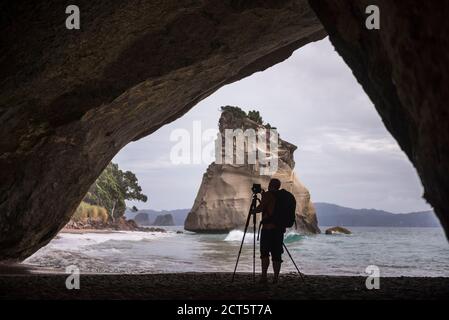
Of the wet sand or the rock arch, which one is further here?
the wet sand

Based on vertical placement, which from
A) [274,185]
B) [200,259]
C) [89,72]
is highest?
[89,72]

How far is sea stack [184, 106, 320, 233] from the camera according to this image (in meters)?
55.5

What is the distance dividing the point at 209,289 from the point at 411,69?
4.60 meters

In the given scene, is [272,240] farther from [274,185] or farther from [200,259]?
[200,259]

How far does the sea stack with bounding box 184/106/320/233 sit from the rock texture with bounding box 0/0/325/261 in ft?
144

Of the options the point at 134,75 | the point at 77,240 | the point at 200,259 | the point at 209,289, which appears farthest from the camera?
the point at 77,240

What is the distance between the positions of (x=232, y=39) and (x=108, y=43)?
2864 millimetres

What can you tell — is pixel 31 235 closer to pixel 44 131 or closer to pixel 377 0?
pixel 44 131

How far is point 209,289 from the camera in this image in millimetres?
7258

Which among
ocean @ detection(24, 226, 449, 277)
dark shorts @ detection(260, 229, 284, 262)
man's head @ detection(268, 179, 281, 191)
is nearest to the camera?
dark shorts @ detection(260, 229, 284, 262)

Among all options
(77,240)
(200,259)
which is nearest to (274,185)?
(200,259)

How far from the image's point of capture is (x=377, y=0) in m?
5.79

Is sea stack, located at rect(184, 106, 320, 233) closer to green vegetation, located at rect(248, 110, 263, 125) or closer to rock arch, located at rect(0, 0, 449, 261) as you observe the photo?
green vegetation, located at rect(248, 110, 263, 125)

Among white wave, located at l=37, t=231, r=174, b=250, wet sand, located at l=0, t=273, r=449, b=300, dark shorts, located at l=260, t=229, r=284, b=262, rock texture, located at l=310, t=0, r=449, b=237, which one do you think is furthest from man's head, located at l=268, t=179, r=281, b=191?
white wave, located at l=37, t=231, r=174, b=250
